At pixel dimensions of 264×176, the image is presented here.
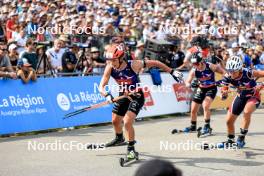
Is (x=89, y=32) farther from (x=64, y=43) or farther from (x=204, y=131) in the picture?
(x=204, y=131)

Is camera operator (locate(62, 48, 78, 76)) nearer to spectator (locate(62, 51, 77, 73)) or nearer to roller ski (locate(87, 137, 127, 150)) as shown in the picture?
spectator (locate(62, 51, 77, 73))

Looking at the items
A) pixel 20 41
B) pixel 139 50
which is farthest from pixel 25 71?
pixel 139 50

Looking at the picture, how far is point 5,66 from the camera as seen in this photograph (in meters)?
13.0

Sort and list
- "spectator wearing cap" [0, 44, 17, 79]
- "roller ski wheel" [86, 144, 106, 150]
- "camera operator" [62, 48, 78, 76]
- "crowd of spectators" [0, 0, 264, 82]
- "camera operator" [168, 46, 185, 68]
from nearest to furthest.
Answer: "roller ski wheel" [86, 144, 106, 150] < "spectator wearing cap" [0, 44, 17, 79] < "crowd of spectators" [0, 0, 264, 82] < "camera operator" [62, 48, 78, 76] < "camera operator" [168, 46, 185, 68]

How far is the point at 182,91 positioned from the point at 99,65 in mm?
3568

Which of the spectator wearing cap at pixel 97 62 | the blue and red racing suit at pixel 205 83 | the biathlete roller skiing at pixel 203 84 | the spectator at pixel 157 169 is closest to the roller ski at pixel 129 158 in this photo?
the biathlete roller skiing at pixel 203 84

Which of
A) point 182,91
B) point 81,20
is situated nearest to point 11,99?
point 81,20

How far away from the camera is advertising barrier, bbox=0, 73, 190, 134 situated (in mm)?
12781

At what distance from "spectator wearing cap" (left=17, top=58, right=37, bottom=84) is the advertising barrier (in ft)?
0.49

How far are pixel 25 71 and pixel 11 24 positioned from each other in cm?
318

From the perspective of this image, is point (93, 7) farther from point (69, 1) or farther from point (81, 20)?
point (81, 20)

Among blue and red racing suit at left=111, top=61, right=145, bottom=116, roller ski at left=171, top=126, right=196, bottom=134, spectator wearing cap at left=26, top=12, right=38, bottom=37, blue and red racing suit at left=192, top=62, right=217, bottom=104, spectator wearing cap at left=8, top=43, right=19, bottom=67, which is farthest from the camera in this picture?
spectator wearing cap at left=26, top=12, right=38, bottom=37

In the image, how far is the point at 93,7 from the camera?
20719 mm

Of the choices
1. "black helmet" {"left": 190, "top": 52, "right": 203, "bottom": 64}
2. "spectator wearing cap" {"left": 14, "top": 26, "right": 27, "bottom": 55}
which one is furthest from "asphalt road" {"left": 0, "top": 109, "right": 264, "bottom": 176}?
"spectator wearing cap" {"left": 14, "top": 26, "right": 27, "bottom": 55}
